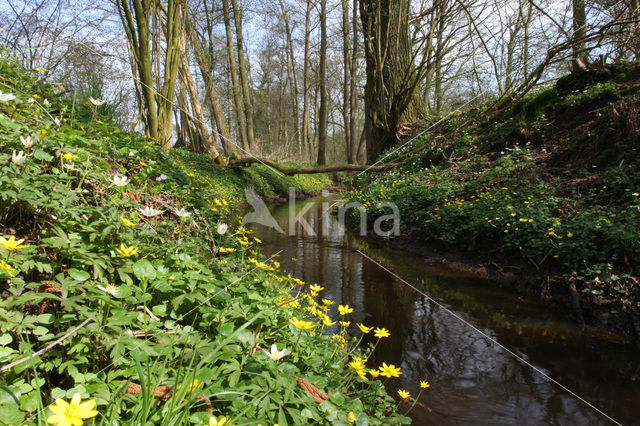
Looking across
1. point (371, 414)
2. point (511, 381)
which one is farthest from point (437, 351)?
point (371, 414)

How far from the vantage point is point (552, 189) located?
4055mm

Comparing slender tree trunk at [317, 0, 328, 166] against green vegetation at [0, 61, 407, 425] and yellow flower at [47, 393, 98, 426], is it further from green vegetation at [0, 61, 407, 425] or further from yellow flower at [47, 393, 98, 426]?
yellow flower at [47, 393, 98, 426]

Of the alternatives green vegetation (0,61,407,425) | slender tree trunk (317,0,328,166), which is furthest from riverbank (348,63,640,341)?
slender tree trunk (317,0,328,166)

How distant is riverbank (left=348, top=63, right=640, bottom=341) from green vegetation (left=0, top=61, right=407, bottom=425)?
2.43 meters

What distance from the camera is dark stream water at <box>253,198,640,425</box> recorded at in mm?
1812

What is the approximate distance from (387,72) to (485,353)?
6.53 meters

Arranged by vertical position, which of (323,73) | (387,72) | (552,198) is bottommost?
A: (552,198)

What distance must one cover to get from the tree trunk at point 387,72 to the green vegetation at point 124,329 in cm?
553

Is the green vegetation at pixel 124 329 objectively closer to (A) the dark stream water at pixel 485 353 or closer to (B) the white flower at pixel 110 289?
(B) the white flower at pixel 110 289

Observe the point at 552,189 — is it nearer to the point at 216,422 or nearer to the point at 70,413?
the point at 216,422

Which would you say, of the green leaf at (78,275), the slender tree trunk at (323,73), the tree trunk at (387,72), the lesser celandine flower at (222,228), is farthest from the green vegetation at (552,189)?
the slender tree trunk at (323,73)

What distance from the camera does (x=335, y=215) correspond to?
28.6ft

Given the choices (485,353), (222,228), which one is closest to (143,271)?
(222,228)

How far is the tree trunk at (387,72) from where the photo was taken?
20.7 ft
